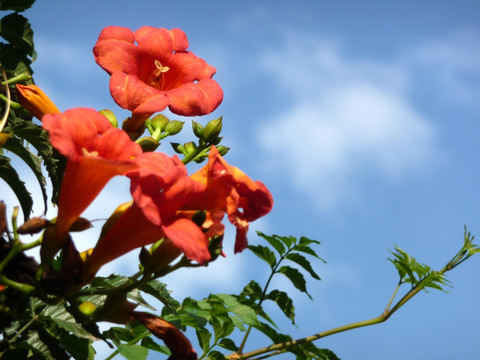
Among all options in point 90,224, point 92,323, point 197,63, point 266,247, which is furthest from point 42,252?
point 266,247

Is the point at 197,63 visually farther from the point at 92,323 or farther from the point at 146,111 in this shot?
the point at 92,323

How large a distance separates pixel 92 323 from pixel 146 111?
2.87 feet

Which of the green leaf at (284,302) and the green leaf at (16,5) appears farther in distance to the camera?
the green leaf at (284,302)

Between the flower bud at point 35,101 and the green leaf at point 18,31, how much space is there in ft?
1.45

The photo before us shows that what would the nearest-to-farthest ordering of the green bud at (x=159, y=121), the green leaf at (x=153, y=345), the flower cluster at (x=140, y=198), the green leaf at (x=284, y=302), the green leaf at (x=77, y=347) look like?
the flower cluster at (x=140, y=198), the green leaf at (x=77, y=347), the green bud at (x=159, y=121), the green leaf at (x=153, y=345), the green leaf at (x=284, y=302)

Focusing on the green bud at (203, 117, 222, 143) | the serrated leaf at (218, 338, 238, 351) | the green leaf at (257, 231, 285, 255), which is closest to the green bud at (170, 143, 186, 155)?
the green bud at (203, 117, 222, 143)

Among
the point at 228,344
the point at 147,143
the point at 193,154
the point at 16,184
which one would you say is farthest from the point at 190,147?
the point at 228,344

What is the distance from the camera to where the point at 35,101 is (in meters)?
2.51

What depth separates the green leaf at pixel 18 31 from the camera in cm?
288

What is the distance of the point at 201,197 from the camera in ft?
7.15

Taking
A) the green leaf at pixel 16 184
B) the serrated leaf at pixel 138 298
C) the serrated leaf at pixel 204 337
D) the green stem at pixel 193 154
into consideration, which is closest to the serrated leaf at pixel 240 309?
the serrated leaf at pixel 204 337

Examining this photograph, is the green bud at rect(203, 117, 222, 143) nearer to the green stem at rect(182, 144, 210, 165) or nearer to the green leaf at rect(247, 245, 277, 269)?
the green stem at rect(182, 144, 210, 165)

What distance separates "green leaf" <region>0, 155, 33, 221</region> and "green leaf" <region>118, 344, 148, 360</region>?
775 millimetres

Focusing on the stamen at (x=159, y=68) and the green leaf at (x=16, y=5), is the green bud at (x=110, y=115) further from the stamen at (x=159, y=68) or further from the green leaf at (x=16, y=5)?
the green leaf at (x=16, y=5)
